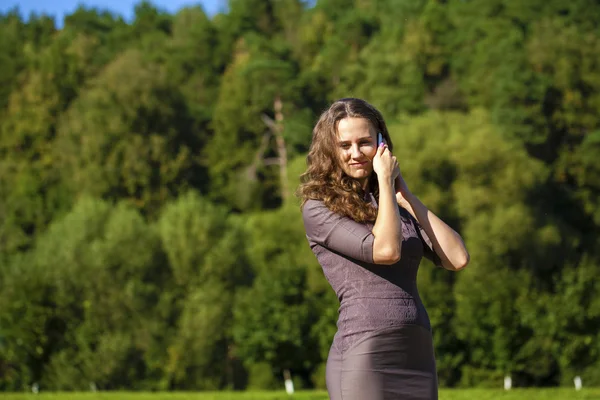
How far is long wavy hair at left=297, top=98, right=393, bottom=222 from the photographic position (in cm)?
323

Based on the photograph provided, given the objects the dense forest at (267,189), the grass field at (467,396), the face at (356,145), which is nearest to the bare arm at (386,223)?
the face at (356,145)

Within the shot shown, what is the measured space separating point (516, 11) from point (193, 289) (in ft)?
80.8

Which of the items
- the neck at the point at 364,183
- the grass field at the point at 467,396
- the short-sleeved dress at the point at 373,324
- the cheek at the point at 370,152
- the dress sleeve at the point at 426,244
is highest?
the cheek at the point at 370,152

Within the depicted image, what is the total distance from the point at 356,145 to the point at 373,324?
0.57 metres

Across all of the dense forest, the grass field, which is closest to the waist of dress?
the grass field

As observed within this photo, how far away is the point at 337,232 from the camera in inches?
124

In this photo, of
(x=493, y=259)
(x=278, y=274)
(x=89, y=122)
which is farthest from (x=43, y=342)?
(x=493, y=259)

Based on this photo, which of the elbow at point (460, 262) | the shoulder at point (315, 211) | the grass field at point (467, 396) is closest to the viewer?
the shoulder at point (315, 211)

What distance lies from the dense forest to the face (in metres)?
25.9

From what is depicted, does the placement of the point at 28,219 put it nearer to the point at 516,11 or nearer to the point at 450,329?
the point at 450,329

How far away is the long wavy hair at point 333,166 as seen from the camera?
10.6 feet

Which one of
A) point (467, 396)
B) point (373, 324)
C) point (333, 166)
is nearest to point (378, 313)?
point (373, 324)

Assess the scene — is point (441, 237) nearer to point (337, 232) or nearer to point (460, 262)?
point (460, 262)

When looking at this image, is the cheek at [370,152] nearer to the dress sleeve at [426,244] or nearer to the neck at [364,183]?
the neck at [364,183]
